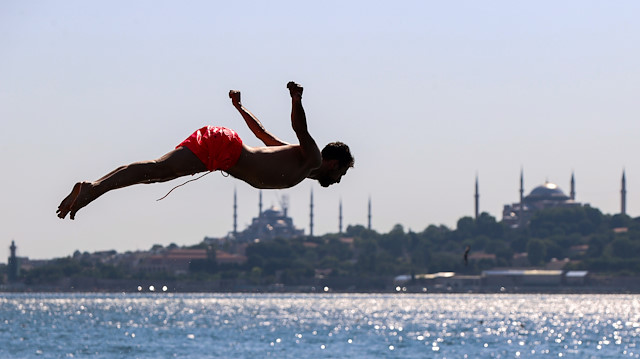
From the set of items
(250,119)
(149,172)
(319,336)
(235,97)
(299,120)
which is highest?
(235,97)

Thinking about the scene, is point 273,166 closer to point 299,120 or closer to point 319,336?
point 299,120

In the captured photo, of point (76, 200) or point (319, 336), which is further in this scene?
point (319, 336)

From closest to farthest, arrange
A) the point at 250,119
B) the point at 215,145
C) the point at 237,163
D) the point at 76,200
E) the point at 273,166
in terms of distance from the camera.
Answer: the point at 76,200
the point at 215,145
the point at 237,163
the point at 273,166
the point at 250,119

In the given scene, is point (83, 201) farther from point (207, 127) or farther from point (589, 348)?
point (589, 348)

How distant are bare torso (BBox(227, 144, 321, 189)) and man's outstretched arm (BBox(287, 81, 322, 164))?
0.09 meters

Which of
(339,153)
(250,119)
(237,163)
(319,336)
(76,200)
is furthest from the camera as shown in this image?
(319,336)

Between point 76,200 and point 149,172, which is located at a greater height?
point 149,172

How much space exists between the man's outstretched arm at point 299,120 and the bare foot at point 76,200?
4.65 feet

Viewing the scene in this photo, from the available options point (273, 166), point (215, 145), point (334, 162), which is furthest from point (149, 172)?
point (334, 162)

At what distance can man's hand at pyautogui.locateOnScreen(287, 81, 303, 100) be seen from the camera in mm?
8812

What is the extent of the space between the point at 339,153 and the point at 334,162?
94 millimetres

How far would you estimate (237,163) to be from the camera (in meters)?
9.02

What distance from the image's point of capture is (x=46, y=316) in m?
198

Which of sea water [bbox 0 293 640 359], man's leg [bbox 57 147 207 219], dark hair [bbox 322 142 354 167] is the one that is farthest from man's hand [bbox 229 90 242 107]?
sea water [bbox 0 293 640 359]
